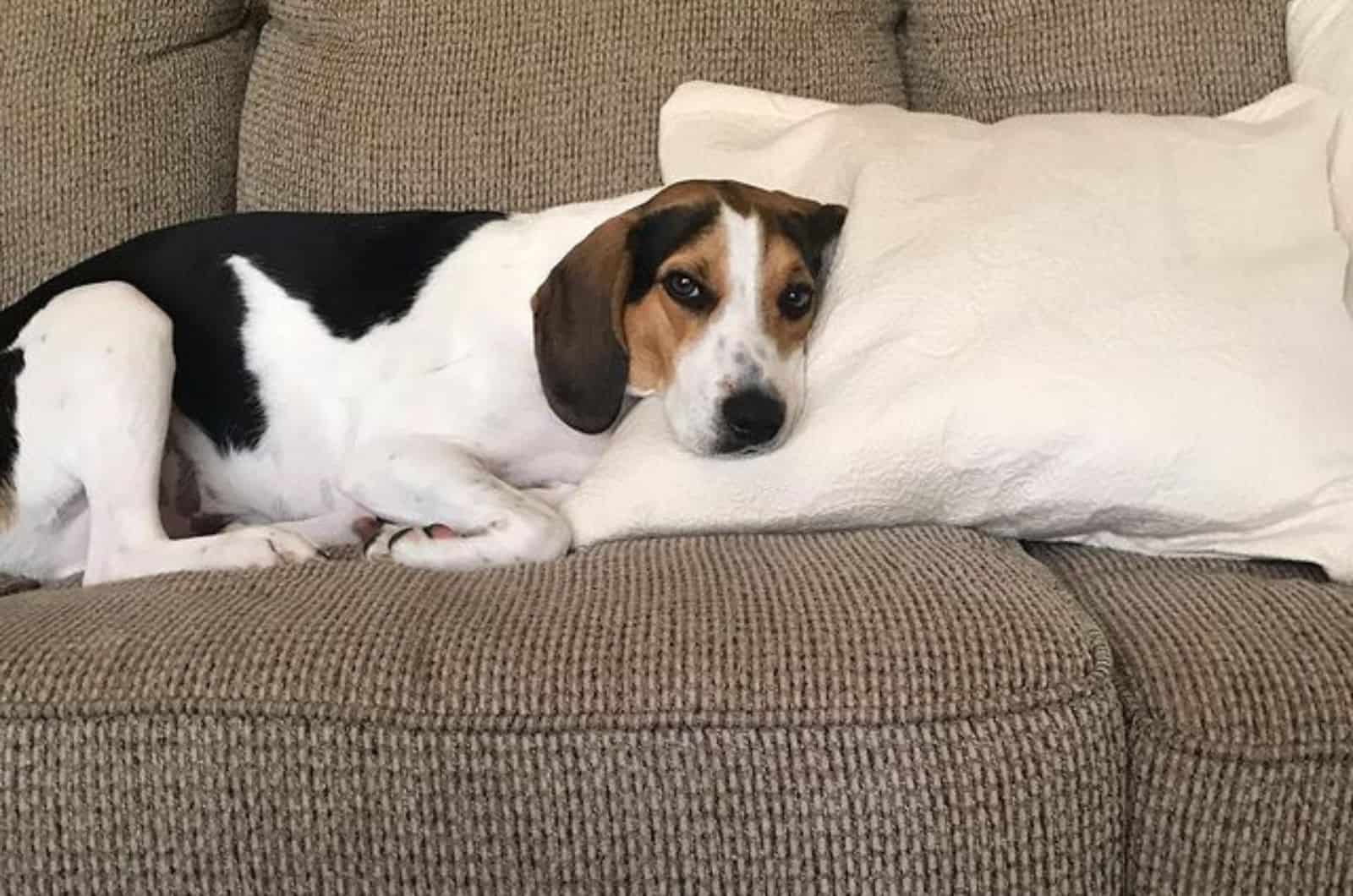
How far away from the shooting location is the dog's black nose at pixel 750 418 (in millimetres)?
1623

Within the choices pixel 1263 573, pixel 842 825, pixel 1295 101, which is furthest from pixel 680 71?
pixel 842 825

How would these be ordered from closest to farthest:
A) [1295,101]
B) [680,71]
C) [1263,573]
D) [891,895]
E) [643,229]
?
[891,895], [1263,573], [643,229], [1295,101], [680,71]

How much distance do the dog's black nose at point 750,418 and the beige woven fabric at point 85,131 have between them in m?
1.05

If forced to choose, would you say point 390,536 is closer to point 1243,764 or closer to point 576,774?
point 576,774

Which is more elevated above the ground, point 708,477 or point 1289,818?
point 708,477

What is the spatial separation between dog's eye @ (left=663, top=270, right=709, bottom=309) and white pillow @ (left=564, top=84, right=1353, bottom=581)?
15 centimetres

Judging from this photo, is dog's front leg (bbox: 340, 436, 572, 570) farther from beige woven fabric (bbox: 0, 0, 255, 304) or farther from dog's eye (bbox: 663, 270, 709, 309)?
beige woven fabric (bbox: 0, 0, 255, 304)

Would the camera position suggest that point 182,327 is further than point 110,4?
No

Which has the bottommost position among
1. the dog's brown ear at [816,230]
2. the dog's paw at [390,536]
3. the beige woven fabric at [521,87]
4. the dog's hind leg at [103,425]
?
the dog's paw at [390,536]

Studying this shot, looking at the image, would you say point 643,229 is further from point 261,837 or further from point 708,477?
A: point 261,837

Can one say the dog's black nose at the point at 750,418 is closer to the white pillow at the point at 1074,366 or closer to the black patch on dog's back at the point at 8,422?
the white pillow at the point at 1074,366

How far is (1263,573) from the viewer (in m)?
1.57

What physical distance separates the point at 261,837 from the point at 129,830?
0.38 ft

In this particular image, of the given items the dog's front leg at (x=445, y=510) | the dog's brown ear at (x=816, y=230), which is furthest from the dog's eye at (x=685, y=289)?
the dog's front leg at (x=445, y=510)
